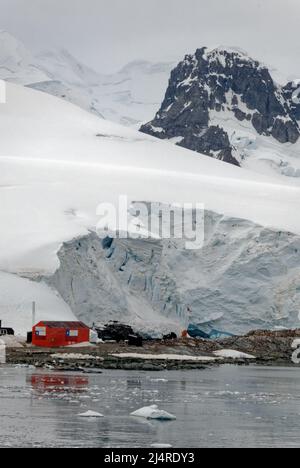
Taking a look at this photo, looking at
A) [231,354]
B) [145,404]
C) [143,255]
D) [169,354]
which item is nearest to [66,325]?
[169,354]

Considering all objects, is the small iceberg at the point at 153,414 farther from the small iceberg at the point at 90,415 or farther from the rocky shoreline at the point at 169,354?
the rocky shoreline at the point at 169,354

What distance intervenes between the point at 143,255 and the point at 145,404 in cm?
3529

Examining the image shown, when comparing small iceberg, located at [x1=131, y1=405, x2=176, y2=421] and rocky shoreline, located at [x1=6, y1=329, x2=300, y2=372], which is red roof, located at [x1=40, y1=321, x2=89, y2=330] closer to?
rocky shoreline, located at [x1=6, y1=329, x2=300, y2=372]

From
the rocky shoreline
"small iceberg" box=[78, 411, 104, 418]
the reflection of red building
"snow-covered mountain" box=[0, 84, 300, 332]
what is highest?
"snow-covered mountain" box=[0, 84, 300, 332]

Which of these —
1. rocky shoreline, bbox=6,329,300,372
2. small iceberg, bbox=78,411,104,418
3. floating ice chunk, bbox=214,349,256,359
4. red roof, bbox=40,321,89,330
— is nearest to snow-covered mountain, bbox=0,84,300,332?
red roof, bbox=40,321,89,330

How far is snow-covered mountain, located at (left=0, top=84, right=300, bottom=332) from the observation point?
2532 inches

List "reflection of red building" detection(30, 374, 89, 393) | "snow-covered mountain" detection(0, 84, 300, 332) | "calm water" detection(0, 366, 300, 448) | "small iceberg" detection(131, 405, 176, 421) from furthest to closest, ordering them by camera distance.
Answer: "snow-covered mountain" detection(0, 84, 300, 332)
"reflection of red building" detection(30, 374, 89, 393)
"small iceberg" detection(131, 405, 176, 421)
"calm water" detection(0, 366, 300, 448)

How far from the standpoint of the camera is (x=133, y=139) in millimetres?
113375

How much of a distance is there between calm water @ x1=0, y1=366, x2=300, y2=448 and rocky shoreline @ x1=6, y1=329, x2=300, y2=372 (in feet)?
10.6

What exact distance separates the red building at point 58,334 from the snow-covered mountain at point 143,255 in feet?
4.41

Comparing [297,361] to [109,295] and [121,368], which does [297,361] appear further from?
[121,368]

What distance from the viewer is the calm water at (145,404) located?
87.8 feet

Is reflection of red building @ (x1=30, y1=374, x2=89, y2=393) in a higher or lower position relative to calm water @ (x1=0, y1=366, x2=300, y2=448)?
higher

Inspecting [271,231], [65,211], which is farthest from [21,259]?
[271,231]
